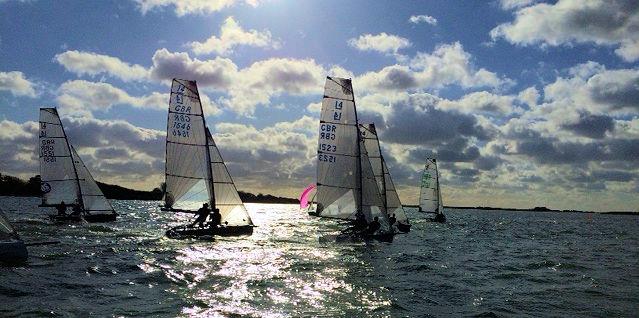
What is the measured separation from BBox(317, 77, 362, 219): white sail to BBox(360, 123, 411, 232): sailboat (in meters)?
12.1

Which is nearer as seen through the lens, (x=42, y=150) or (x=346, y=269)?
(x=346, y=269)

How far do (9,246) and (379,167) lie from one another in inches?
1380

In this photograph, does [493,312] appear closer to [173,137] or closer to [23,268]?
[23,268]

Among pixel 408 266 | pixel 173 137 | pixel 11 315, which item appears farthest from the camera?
pixel 173 137

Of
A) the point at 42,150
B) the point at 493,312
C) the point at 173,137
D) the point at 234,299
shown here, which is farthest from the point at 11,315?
the point at 42,150

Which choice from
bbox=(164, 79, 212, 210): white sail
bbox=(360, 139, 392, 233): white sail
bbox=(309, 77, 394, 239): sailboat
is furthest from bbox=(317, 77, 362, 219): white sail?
bbox=(164, 79, 212, 210): white sail

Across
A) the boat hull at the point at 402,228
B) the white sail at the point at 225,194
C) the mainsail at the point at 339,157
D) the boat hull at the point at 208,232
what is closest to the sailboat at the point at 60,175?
the boat hull at the point at 208,232

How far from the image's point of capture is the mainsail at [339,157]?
3578 cm

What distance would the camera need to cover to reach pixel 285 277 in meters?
20.1

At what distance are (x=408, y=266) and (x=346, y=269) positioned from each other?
4083mm

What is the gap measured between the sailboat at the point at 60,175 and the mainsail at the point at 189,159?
14002 mm

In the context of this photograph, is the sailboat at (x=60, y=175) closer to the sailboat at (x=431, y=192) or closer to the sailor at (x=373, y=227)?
the sailor at (x=373, y=227)

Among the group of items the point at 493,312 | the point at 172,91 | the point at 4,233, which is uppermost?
the point at 172,91

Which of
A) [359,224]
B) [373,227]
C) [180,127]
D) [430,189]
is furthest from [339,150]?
[430,189]
